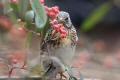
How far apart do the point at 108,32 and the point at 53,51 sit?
3.71m

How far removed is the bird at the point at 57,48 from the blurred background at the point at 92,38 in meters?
1.58

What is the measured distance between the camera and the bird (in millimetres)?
1588

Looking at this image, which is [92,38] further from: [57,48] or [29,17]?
[29,17]

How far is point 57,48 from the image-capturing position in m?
1.60

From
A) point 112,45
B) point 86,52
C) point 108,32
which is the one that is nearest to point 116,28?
point 108,32

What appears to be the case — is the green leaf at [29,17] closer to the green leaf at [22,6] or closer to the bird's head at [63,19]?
the green leaf at [22,6]

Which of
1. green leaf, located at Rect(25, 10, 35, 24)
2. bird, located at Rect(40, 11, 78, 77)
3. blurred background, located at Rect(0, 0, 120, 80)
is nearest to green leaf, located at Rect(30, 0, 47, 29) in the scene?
green leaf, located at Rect(25, 10, 35, 24)

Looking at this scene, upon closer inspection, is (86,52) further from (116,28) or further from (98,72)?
(116,28)

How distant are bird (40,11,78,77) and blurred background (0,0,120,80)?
158 cm

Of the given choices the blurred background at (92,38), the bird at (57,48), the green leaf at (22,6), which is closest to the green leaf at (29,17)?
the green leaf at (22,6)

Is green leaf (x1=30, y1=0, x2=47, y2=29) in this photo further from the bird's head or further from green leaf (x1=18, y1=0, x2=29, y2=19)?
the bird's head

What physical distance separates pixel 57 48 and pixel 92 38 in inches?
136

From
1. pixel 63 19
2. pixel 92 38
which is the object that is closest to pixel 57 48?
pixel 63 19

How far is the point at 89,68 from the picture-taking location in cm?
366
